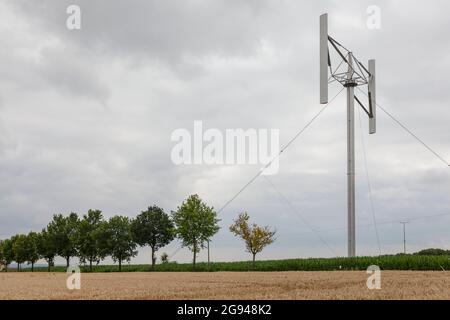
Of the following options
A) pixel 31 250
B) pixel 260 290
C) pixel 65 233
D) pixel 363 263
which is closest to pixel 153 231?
pixel 65 233

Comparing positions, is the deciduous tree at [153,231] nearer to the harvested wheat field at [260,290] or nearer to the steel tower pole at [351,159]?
the steel tower pole at [351,159]

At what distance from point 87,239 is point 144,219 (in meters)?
15.4

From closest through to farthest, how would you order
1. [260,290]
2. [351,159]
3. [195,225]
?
[260,290]
[351,159]
[195,225]

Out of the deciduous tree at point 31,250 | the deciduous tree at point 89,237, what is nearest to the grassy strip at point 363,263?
the deciduous tree at point 89,237

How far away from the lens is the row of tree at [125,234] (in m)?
73.7

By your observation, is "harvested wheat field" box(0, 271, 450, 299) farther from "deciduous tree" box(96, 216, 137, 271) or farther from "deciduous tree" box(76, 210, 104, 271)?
"deciduous tree" box(76, 210, 104, 271)

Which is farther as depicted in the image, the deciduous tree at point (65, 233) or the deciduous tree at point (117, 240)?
the deciduous tree at point (65, 233)

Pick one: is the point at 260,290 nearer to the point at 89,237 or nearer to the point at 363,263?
the point at 363,263

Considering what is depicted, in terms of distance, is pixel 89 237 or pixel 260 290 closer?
pixel 260 290

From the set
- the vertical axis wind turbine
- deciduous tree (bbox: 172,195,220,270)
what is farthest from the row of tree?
the vertical axis wind turbine

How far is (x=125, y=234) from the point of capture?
87.1 m

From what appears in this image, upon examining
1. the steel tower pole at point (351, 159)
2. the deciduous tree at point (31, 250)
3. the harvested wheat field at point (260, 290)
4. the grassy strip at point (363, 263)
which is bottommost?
the deciduous tree at point (31, 250)
